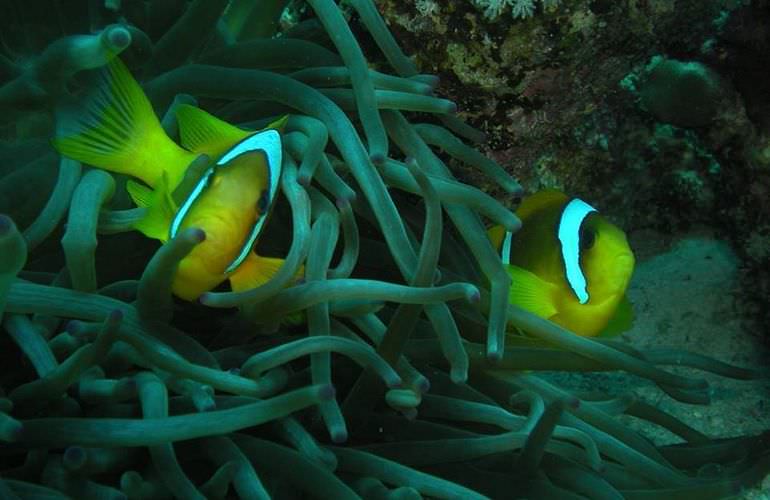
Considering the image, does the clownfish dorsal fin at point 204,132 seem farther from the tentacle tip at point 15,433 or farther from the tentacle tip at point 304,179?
the tentacle tip at point 15,433

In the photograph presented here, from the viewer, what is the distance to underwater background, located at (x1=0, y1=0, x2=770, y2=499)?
105 centimetres

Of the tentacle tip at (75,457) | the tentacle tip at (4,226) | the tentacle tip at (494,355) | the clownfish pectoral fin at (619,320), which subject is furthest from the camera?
the clownfish pectoral fin at (619,320)

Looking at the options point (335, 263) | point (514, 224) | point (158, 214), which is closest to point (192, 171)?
point (158, 214)

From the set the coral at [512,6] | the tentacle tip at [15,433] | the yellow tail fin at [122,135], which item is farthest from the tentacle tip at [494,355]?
the coral at [512,6]

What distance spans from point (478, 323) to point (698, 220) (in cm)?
118

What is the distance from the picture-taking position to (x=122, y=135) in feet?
4.13

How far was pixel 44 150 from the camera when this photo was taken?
1.35m

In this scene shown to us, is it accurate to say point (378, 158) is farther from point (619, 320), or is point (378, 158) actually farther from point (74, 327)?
point (619, 320)

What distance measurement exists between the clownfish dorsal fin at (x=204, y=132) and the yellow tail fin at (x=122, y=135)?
37 mm

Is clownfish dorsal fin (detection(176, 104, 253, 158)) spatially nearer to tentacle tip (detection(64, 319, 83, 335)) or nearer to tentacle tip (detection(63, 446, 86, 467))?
tentacle tip (detection(64, 319, 83, 335))

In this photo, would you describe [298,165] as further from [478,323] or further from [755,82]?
[755,82]

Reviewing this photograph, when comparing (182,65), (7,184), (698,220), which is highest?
(182,65)

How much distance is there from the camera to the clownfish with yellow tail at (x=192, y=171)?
112cm

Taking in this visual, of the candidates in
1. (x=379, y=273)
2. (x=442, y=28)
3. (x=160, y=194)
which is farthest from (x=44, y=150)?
(x=442, y=28)
